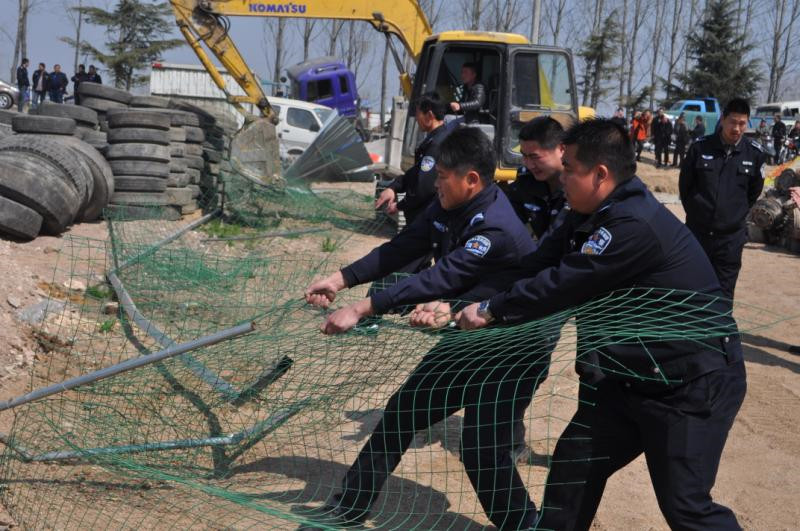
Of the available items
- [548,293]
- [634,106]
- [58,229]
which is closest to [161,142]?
[58,229]

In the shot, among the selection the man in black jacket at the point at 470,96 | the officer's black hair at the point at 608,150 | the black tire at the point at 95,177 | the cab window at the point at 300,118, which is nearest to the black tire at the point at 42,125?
the black tire at the point at 95,177

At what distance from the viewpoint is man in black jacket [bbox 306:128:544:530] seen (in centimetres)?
348

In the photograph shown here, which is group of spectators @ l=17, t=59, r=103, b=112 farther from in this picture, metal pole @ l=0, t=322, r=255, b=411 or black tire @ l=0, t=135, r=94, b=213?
metal pole @ l=0, t=322, r=255, b=411

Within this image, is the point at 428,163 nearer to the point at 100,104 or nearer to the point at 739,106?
the point at 739,106

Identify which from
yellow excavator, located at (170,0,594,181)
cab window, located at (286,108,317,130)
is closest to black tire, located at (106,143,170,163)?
yellow excavator, located at (170,0,594,181)

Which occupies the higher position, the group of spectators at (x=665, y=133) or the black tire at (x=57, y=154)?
the group of spectators at (x=665, y=133)

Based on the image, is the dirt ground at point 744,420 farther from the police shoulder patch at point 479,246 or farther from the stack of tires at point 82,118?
the stack of tires at point 82,118

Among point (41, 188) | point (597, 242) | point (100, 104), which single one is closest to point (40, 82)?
point (100, 104)

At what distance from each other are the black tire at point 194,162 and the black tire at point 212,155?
0.37 m

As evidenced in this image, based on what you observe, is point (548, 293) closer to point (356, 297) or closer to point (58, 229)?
point (356, 297)

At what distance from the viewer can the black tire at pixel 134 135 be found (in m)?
11.6

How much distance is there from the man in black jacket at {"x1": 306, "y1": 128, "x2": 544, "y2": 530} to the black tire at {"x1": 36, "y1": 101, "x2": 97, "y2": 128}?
10096 mm

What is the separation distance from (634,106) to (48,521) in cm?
4146

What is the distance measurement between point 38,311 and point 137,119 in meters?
5.63
